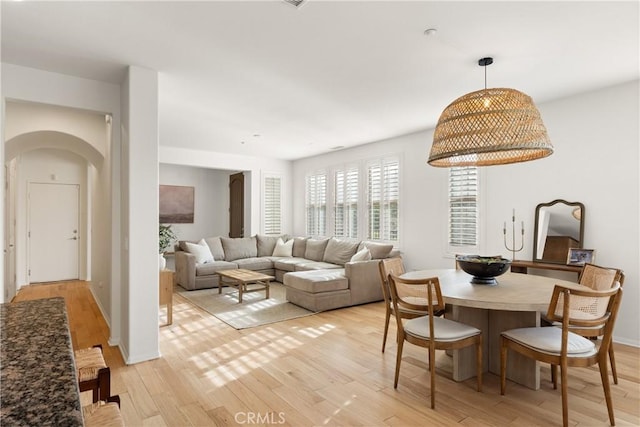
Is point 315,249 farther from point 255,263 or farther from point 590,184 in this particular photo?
point 590,184

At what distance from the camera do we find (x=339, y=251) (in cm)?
651

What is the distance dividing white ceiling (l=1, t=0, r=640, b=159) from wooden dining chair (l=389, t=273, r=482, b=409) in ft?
5.91

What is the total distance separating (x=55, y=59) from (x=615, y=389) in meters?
5.13

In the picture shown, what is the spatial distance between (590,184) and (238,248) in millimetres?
5732

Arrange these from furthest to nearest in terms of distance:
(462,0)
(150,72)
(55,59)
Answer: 1. (150,72)
2. (55,59)
3. (462,0)

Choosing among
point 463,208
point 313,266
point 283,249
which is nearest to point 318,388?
point 463,208

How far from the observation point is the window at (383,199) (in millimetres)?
6133

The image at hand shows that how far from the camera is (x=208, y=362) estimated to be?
124 inches

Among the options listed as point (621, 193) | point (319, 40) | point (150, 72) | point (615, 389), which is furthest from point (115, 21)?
point (621, 193)

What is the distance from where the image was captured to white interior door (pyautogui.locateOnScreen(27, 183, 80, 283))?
21.6ft

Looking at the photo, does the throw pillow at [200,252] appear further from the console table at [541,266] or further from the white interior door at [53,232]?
the console table at [541,266]

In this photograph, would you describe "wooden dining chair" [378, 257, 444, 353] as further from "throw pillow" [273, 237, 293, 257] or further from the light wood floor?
"throw pillow" [273, 237, 293, 257]

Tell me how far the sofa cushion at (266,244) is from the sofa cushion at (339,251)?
4.66ft

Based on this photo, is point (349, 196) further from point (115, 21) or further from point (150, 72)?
point (115, 21)
